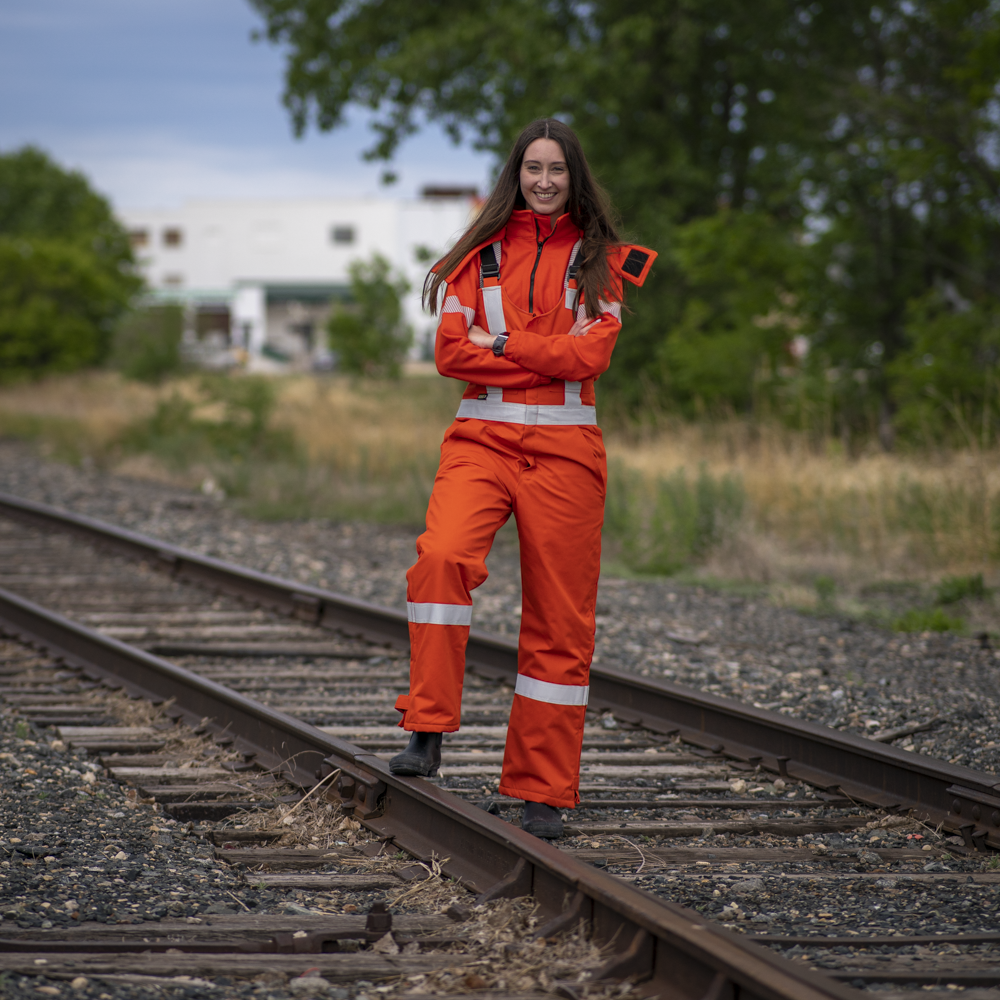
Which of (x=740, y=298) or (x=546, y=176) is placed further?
(x=740, y=298)

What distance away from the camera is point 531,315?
3.50 meters

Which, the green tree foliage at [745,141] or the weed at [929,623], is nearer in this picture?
the weed at [929,623]

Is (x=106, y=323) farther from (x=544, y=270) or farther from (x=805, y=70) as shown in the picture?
(x=544, y=270)

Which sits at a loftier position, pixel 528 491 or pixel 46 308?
pixel 46 308

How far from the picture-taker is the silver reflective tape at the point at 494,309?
3.48 m

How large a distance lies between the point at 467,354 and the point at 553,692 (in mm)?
1044

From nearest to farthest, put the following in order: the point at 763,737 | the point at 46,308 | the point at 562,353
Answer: the point at 562,353, the point at 763,737, the point at 46,308

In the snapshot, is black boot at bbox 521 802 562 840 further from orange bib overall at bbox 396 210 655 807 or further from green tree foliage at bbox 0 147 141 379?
green tree foliage at bbox 0 147 141 379

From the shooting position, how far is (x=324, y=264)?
274ft

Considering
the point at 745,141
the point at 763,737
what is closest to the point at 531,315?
the point at 763,737

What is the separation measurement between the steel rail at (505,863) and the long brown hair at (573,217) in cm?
154

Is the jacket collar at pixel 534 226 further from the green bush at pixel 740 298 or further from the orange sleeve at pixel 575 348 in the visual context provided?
the green bush at pixel 740 298

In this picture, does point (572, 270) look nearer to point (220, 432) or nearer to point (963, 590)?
point (963, 590)

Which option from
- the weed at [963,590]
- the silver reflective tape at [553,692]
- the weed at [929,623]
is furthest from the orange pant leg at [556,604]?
the weed at [963,590]
